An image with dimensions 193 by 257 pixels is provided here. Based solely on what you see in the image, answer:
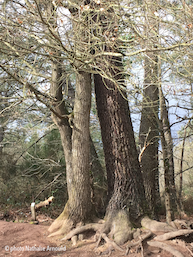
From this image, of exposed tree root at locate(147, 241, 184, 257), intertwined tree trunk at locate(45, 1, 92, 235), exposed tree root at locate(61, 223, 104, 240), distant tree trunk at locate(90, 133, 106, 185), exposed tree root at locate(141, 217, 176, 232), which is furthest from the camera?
distant tree trunk at locate(90, 133, 106, 185)

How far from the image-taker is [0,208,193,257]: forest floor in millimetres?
3695

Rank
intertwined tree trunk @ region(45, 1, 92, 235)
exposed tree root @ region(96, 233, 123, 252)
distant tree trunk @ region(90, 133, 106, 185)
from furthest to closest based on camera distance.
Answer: distant tree trunk @ region(90, 133, 106, 185), intertwined tree trunk @ region(45, 1, 92, 235), exposed tree root @ region(96, 233, 123, 252)

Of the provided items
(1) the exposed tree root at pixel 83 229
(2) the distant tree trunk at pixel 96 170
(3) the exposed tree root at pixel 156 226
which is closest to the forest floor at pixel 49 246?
(1) the exposed tree root at pixel 83 229

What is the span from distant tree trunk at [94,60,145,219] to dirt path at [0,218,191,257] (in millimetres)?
719

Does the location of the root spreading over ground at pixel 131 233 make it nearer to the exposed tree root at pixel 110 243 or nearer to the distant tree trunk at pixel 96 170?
the exposed tree root at pixel 110 243

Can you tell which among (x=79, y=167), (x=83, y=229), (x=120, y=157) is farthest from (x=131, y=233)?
(x=79, y=167)

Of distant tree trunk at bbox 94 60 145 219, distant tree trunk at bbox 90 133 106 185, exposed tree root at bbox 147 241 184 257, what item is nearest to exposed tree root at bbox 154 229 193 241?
exposed tree root at bbox 147 241 184 257

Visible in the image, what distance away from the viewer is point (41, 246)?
13.5 feet

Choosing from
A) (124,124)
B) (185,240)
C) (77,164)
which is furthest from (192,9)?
(185,240)

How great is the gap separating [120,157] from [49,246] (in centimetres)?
195

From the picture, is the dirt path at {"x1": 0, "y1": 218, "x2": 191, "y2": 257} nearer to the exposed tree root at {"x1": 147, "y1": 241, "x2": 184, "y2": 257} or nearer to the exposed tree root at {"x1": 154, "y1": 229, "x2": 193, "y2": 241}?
the exposed tree root at {"x1": 147, "y1": 241, "x2": 184, "y2": 257}

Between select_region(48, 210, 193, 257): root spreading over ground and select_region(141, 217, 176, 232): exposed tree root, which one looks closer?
select_region(48, 210, 193, 257): root spreading over ground

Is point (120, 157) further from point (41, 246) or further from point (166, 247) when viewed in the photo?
point (41, 246)

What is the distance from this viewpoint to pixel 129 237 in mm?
4035
